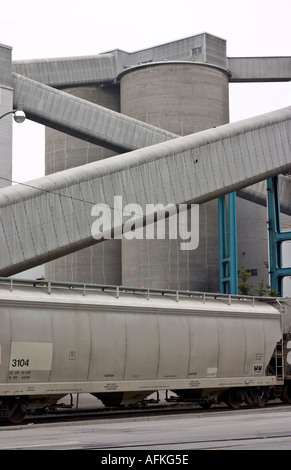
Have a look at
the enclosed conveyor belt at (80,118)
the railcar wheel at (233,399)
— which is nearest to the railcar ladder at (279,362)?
the railcar wheel at (233,399)

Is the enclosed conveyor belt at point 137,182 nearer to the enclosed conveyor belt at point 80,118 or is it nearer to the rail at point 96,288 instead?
the enclosed conveyor belt at point 80,118

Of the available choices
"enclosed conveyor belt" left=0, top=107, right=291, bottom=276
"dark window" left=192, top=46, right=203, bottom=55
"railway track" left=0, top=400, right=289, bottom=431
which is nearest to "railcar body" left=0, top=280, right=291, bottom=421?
"railway track" left=0, top=400, right=289, bottom=431

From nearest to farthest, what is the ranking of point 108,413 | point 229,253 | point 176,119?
point 108,413 → point 229,253 → point 176,119

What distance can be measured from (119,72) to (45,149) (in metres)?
12.6

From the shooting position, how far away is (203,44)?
79.6 metres

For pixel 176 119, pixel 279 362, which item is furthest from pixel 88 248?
pixel 279 362

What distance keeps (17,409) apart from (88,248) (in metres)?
59.7

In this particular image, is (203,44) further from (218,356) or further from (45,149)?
(218,356)

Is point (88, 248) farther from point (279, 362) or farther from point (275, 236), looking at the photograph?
point (279, 362)

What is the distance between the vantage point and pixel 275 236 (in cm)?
5984

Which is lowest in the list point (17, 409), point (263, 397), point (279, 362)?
point (263, 397)

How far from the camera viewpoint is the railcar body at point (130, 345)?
21.0 metres

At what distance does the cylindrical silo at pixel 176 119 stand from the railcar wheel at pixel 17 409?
50.6m

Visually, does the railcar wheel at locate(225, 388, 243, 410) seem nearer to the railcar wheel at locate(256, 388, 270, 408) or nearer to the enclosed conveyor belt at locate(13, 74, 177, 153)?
the railcar wheel at locate(256, 388, 270, 408)
